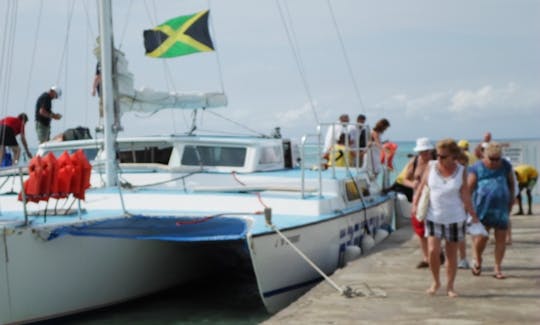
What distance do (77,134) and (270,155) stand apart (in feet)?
12.9

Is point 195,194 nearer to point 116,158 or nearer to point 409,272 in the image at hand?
point 116,158

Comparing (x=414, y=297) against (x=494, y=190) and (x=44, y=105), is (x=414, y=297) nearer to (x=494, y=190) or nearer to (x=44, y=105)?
(x=494, y=190)

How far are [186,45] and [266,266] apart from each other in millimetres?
5275

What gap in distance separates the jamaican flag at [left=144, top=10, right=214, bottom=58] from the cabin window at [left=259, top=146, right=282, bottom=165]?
2041 millimetres

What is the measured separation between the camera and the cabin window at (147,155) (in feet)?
38.1

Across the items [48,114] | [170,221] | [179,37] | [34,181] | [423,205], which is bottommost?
[170,221]

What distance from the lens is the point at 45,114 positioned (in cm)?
1305

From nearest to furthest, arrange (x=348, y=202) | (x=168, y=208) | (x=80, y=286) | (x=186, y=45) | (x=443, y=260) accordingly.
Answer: (x=80, y=286)
(x=443, y=260)
(x=168, y=208)
(x=348, y=202)
(x=186, y=45)

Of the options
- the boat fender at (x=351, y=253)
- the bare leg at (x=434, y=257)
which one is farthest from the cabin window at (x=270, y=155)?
the bare leg at (x=434, y=257)

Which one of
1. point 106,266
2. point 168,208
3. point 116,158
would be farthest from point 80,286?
point 116,158

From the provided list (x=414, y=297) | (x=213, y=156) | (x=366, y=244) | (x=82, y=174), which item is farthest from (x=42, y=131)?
(x=414, y=297)

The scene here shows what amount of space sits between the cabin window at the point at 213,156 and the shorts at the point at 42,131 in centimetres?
336

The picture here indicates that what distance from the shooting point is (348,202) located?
34.4 feet

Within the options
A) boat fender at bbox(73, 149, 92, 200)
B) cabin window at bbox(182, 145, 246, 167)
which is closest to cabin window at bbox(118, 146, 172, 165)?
cabin window at bbox(182, 145, 246, 167)
